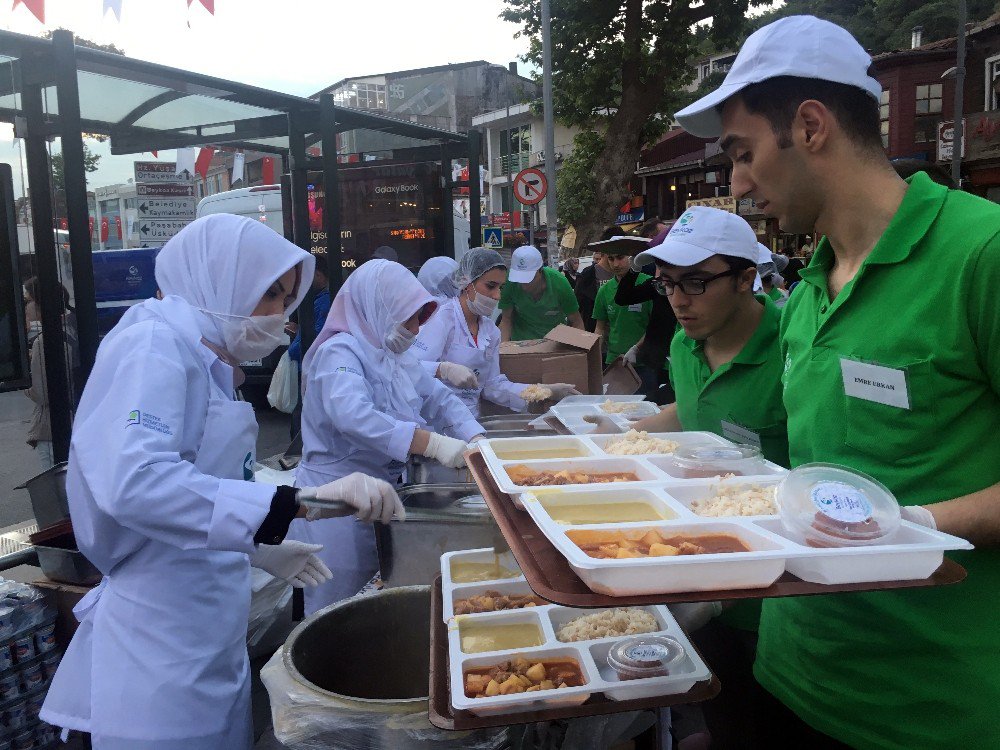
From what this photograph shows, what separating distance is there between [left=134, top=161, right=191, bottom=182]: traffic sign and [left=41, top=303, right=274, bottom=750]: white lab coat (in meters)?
7.62

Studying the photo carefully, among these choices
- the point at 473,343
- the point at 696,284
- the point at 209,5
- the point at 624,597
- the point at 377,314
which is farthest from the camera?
the point at 473,343

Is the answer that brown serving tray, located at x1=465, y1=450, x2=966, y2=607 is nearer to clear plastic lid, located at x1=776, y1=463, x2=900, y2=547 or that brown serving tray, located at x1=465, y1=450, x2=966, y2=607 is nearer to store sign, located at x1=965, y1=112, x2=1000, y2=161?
clear plastic lid, located at x1=776, y1=463, x2=900, y2=547

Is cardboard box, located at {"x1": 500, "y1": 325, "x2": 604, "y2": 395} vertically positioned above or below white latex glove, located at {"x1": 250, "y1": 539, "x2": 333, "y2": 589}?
above

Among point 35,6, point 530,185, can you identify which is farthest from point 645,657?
point 530,185

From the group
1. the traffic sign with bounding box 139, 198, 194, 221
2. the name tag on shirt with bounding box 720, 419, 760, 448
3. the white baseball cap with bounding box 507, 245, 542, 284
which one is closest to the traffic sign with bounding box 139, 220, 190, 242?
the traffic sign with bounding box 139, 198, 194, 221

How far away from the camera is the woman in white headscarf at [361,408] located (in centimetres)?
336

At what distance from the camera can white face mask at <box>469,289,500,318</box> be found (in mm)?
5586

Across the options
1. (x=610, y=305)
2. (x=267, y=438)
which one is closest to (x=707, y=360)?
(x=610, y=305)

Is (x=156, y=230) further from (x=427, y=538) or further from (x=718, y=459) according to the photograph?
(x=718, y=459)

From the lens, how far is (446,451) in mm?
3393

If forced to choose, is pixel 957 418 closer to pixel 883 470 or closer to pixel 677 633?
pixel 883 470

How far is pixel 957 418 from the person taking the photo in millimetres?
1447

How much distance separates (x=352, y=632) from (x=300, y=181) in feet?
14.4

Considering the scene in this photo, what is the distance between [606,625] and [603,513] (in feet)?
1.21
